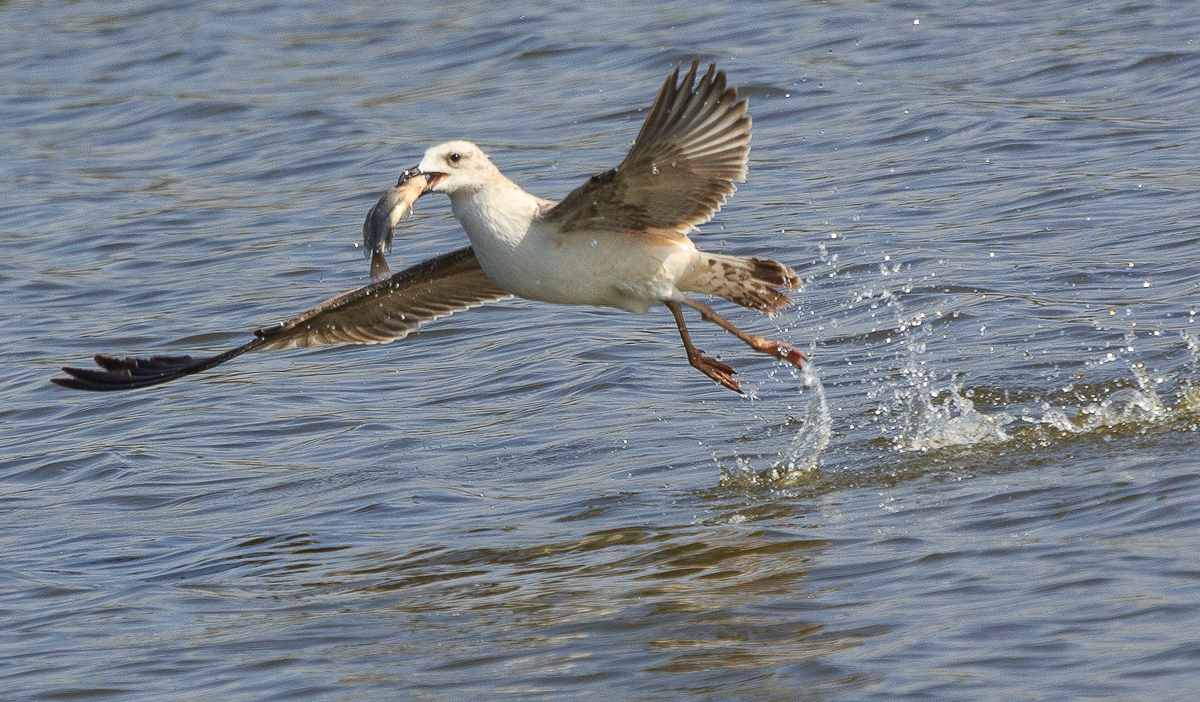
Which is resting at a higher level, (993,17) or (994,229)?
(993,17)

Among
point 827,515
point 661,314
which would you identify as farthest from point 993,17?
point 827,515

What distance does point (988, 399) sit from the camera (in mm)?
6930

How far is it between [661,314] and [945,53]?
200 inches

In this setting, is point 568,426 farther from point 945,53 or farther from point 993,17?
point 993,17

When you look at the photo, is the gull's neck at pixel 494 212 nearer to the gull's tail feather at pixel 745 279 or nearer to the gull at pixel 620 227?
the gull at pixel 620 227

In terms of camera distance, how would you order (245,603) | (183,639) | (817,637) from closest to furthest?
(817,637), (183,639), (245,603)

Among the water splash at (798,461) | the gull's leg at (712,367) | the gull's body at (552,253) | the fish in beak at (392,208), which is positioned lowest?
the water splash at (798,461)

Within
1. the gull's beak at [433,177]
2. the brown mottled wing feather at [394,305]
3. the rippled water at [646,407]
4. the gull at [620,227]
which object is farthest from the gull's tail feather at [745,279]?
the gull's beak at [433,177]

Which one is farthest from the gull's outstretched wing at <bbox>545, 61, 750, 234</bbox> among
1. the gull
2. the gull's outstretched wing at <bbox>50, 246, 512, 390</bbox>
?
the gull's outstretched wing at <bbox>50, 246, 512, 390</bbox>

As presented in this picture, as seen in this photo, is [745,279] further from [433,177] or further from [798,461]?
[433,177]

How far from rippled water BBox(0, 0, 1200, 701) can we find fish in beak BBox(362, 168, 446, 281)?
47.6 inches

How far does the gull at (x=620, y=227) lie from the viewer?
18.3 ft

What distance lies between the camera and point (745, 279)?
20.8ft

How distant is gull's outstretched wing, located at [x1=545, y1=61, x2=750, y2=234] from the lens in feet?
18.0
